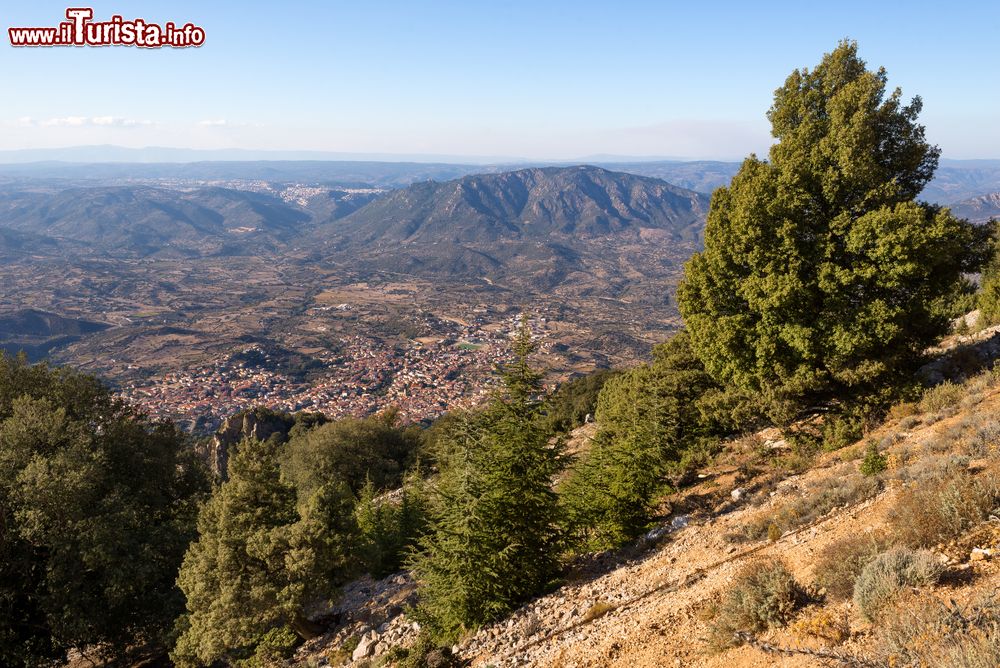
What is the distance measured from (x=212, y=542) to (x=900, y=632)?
15289 millimetres

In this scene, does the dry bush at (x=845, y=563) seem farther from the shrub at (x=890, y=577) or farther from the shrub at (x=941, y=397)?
the shrub at (x=941, y=397)

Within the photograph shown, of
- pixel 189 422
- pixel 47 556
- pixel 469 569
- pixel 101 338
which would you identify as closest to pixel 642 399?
pixel 469 569

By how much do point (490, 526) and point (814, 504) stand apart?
6647 mm

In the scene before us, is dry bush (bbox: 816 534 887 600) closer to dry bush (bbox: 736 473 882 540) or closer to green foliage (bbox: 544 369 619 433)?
dry bush (bbox: 736 473 882 540)

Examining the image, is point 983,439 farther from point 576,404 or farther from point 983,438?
point 576,404

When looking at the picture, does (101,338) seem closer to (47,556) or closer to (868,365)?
(47,556)

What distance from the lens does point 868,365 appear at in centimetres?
1378

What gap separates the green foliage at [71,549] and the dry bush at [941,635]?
19.0 meters

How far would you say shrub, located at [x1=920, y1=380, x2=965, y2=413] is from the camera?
1309 cm

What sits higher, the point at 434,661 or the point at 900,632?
the point at 900,632

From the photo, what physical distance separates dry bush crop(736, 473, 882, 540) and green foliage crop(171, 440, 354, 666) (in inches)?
433

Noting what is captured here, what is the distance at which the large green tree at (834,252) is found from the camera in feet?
41.9

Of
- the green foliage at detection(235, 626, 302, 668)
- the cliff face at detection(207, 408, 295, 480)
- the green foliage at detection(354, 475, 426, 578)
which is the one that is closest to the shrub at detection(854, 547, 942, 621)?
the green foliage at detection(235, 626, 302, 668)

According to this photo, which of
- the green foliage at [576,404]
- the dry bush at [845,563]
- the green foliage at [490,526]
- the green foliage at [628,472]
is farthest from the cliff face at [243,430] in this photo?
the dry bush at [845,563]
